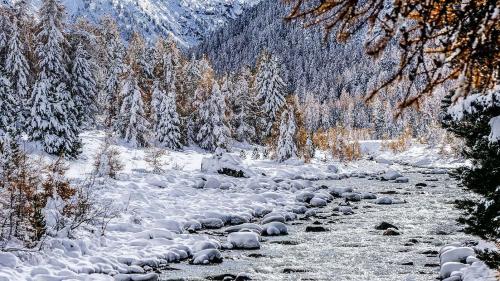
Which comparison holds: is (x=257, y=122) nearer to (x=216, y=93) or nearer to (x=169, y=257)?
(x=216, y=93)

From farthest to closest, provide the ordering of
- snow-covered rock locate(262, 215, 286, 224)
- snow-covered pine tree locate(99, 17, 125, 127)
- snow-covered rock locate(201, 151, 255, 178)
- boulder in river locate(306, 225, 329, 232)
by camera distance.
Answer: snow-covered pine tree locate(99, 17, 125, 127) < snow-covered rock locate(201, 151, 255, 178) < snow-covered rock locate(262, 215, 286, 224) < boulder in river locate(306, 225, 329, 232)

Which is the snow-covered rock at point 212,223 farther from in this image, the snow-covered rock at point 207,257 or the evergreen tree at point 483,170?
the evergreen tree at point 483,170

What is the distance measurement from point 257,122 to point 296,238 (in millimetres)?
42027

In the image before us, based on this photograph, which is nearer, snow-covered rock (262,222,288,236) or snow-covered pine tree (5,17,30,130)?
snow-covered rock (262,222,288,236)

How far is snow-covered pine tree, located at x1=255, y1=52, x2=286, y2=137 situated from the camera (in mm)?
51656

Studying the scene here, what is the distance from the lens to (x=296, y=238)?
44.3 ft

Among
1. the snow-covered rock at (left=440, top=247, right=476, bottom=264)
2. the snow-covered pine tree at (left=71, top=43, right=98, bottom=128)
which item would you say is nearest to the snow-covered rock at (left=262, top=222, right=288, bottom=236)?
the snow-covered rock at (left=440, top=247, right=476, bottom=264)

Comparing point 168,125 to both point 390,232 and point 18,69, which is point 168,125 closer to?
point 18,69

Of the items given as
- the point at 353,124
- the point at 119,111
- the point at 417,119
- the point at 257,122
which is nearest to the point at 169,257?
the point at 119,111

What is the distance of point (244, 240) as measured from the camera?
1242cm

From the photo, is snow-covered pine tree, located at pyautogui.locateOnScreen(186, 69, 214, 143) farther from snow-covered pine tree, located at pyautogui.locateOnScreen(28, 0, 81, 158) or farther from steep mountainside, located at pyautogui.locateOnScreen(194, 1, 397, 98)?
steep mountainside, located at pyautogui.locateOnScreen(194, 1, 397, 98)

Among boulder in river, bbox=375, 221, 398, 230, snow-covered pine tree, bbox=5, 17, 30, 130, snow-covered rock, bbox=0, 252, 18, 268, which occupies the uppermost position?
snow-covered pine tree, bbox=5, 17, 30, 130

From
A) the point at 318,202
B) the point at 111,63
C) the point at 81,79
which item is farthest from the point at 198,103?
the point at 318,202

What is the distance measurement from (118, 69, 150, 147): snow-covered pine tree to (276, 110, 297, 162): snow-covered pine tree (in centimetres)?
1045
